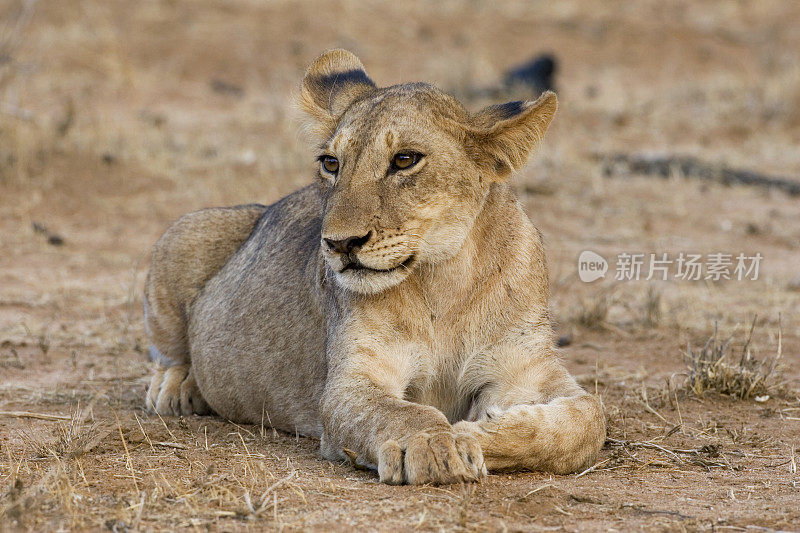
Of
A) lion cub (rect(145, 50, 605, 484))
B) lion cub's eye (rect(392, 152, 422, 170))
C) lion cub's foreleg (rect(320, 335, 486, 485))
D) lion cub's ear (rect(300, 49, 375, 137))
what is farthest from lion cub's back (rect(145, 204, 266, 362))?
lion cub's eye (rect(392, 152, 422, 170))

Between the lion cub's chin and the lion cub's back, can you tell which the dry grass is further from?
the lion cub's back

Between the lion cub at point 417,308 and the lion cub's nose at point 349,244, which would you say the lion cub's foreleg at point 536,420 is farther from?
the lion cub's nose at point 349,244

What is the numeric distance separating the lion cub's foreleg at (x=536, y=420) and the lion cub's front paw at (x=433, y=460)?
4.2 inches

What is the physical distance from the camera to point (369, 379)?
4.20 meters

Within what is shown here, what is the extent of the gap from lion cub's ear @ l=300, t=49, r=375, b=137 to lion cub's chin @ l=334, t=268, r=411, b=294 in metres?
0.93

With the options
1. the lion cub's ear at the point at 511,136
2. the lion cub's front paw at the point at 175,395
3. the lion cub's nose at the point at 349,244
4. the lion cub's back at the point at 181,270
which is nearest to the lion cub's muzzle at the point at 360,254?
the lion cub's nose at the point at 349,244

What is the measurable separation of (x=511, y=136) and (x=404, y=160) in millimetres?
441

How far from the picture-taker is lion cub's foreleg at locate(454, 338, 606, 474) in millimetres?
3861

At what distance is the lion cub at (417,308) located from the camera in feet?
12.9

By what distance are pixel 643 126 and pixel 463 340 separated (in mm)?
10433

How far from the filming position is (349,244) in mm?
3916

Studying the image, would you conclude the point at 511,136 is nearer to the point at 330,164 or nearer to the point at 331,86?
the point at 330,164

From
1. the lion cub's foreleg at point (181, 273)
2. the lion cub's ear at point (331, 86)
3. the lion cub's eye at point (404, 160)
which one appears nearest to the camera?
the lion cub's eye at point (404, 160)

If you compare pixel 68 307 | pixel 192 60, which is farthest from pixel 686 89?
pixel 68 307
